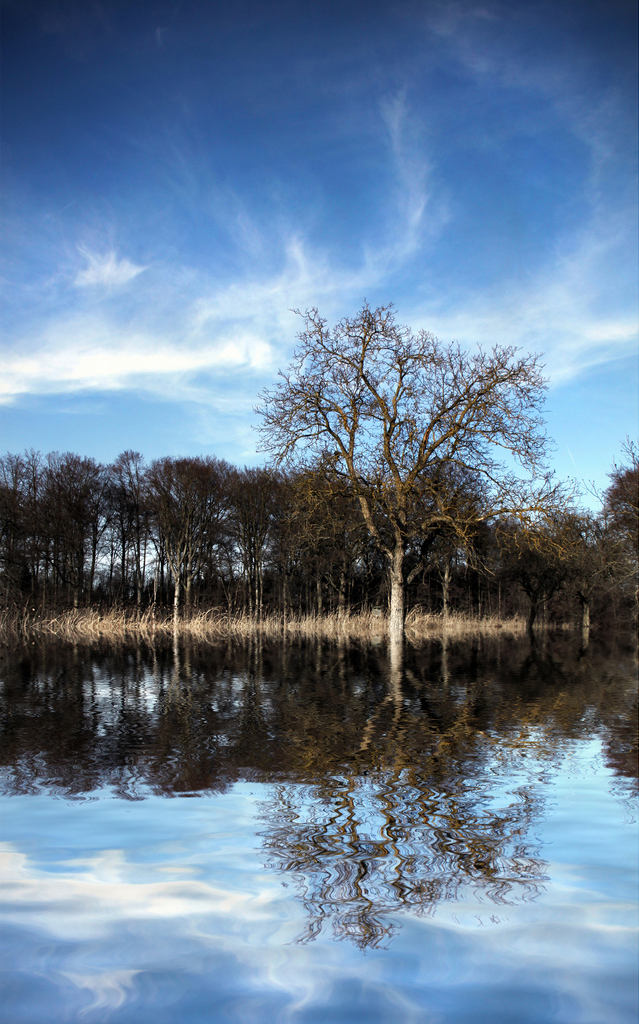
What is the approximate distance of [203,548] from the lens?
136 ft

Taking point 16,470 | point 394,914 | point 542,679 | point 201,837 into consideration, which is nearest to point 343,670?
point 542,679

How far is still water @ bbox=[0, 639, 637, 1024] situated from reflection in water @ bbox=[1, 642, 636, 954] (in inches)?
0.9

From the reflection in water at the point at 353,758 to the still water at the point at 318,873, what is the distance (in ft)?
0.07

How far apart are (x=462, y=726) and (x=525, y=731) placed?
56 centimetres

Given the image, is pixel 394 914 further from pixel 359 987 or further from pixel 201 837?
pixel 201 837

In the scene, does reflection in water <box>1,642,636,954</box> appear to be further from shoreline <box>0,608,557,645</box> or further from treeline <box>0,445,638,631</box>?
treeline <box>0,445,638,631</box>

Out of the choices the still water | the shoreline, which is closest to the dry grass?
the shoreline

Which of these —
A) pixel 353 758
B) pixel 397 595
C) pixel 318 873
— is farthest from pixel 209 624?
pixel 318 873

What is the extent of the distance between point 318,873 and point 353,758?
2184 mm

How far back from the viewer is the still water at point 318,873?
204cm

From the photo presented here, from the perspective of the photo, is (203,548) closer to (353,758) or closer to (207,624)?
(207,624)

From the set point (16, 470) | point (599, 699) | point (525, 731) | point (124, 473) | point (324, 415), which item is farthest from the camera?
point (124, 473)

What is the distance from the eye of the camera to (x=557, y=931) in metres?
2.38

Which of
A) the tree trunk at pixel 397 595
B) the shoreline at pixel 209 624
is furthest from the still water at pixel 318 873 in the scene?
the shoreline at pixel 209 624
